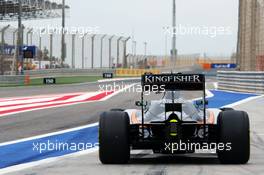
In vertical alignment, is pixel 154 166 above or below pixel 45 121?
above

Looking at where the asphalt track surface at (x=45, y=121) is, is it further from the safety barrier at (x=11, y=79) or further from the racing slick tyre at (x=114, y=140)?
the safety barrier at (x=11, y=79)

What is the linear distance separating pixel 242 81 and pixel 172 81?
2341 centimetres

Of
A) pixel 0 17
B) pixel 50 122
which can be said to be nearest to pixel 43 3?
pixel 0 17

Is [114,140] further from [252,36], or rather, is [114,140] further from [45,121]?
[252,36]

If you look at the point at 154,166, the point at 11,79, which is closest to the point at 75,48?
the point at 11,79

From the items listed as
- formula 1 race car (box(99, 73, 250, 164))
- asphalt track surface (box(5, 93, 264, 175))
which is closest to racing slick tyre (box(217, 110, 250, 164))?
formula 1 race car (box(99, 73, 250, 164))

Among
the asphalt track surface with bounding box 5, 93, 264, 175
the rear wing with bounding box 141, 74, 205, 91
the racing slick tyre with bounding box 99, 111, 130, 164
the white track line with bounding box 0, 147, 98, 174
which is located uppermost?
the rear wing with bounding box 141, 74, 205, 91

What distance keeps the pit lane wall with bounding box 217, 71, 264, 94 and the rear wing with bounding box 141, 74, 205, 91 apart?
1950 centimetres

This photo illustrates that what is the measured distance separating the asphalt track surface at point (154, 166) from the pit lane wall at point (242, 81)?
18998 millimetres

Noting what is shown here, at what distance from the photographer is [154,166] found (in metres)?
8.20

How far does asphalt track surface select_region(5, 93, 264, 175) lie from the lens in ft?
25.3

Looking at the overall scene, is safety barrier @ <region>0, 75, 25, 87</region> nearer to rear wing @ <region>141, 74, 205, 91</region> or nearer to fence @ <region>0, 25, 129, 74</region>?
fence @ <region>0, 25, 129, 74</region>

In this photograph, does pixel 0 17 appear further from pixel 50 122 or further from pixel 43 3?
pixel 50 122

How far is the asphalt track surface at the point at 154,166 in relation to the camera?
771 centimetres
